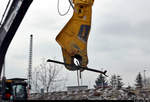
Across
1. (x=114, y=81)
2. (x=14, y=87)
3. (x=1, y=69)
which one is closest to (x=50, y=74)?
(x=14, y=87)

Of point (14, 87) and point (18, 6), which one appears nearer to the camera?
point (18, 6)

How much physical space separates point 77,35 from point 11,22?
9.25 feet

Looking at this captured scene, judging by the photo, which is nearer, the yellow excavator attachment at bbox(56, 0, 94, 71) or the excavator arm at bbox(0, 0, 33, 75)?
the yellow excavator attachment at bbox(56, 0, 94, 71)

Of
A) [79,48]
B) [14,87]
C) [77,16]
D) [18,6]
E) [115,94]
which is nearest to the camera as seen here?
[79,48]

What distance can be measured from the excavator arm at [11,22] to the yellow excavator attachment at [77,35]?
1696mm

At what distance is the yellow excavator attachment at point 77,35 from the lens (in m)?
6.37

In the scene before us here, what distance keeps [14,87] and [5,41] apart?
4.40 m

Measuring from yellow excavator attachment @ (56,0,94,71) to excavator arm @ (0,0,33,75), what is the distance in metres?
1.70

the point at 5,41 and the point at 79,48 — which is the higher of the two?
the point at 5,41

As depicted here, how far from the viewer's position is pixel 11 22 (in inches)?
332

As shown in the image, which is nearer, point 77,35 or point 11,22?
point 77,35

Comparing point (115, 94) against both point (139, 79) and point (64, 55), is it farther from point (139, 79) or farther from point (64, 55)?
point (139, 79)

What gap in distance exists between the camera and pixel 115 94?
1858cm

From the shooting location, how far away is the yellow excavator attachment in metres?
6.37
